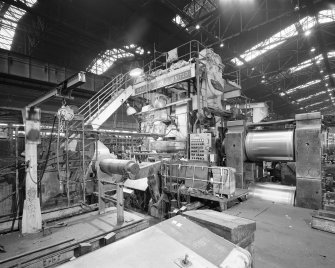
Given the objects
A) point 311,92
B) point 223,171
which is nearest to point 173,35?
point 223,171

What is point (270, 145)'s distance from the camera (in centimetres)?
522

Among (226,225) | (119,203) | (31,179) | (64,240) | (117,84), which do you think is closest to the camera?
(226,225)

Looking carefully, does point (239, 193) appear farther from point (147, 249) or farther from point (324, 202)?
point (147, 249)

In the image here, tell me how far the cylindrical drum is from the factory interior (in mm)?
32

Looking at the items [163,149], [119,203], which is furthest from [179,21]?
[119,203]

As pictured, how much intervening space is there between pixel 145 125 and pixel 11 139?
24.9 feet

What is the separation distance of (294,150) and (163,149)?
5294 mm

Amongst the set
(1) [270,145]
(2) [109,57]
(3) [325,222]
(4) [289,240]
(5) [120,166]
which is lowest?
(4) [289,240]

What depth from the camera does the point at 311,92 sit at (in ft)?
86.3

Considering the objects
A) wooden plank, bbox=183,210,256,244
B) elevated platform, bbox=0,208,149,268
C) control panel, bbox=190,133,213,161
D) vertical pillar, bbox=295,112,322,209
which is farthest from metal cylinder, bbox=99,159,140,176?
control panel, bbox=190,133,213,161

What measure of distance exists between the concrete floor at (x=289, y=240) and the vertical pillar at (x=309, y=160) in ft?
0.95

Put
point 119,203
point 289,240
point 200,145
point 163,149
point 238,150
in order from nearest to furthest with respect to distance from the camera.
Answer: point 289,240, point 119,203, point 238,150, point 200,145, point 163,149

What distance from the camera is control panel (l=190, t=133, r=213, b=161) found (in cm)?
805

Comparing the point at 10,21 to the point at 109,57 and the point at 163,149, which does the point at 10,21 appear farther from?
the point at 163,149
